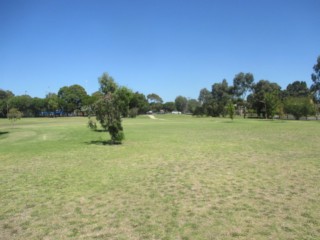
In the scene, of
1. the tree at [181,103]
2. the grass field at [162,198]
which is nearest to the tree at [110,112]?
the grass field at [162,198]

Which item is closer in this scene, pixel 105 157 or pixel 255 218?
pixel 255 218

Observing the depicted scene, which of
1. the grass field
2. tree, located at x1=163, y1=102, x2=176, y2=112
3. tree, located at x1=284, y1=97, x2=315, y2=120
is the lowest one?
the grass field

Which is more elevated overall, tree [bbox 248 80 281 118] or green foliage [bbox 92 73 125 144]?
tree [bbox 248 80 281 118]

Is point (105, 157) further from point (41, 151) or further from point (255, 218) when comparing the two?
point (255, 218)

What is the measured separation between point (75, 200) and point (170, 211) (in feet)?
8.02

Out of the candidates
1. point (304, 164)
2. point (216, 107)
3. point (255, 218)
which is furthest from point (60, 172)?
point (216, 107)

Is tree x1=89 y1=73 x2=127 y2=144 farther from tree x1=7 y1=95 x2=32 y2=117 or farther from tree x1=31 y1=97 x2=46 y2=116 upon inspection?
tree x1=7 y1=95 x2=32 y2=117

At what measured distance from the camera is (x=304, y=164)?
37.4ft

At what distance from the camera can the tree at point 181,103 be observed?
587 ft

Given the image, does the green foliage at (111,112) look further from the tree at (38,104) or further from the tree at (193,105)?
the tree at (38,104)

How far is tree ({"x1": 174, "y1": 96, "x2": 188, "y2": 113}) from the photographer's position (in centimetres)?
17896

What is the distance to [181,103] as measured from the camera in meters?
179

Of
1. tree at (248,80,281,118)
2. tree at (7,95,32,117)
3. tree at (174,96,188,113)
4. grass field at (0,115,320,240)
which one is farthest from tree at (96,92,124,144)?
tree at (174,96,188,113)

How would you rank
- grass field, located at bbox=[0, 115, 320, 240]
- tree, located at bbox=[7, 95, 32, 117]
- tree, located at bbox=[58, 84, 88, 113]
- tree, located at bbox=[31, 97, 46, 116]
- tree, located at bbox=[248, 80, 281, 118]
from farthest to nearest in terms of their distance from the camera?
tree, located at bbox=[31, 97, 46, 116] < tree, located at bbox=[58, 84, 88, 113] < tree, located at bbox=[7, 95, 32, 117] < tree, located at bbox=[248, 80, 281, 118] < grass field, located at bbox=[0, 115, 320, 240]
